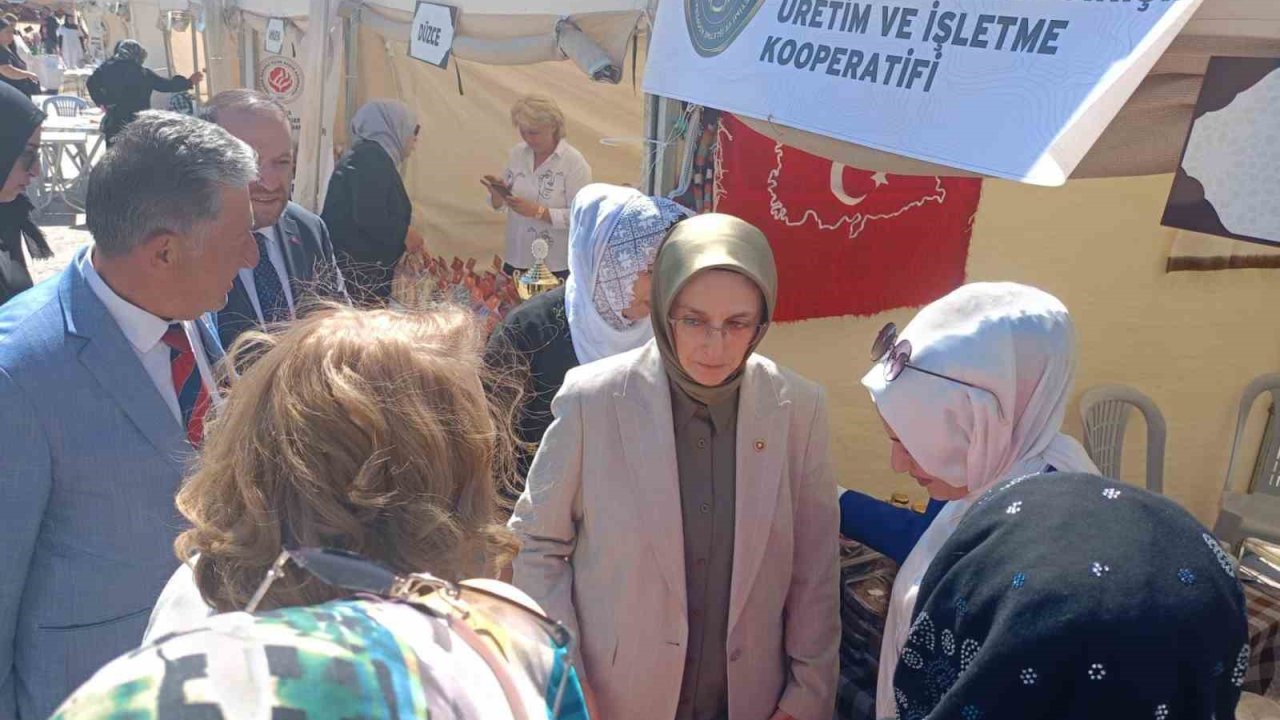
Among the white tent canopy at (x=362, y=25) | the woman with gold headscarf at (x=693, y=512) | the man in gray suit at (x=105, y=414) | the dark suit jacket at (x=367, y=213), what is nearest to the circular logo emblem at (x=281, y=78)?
the white tent canopy at (x=362, y=25)

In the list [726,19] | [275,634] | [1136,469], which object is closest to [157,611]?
[275,634]

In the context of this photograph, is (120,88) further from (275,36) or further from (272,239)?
(272,239)

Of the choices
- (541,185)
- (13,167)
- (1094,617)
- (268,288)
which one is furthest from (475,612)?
(541,185)

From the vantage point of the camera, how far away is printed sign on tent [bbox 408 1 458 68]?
513cm

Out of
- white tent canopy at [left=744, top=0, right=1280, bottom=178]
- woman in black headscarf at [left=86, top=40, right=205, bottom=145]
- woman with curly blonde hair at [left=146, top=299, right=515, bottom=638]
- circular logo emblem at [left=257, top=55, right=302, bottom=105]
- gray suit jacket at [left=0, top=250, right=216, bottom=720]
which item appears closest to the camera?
woman with curly blonde hair at [left=146, top=299, right=515, bottom=638]

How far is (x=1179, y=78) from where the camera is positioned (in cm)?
191

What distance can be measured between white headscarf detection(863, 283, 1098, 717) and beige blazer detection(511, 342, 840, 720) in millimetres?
292

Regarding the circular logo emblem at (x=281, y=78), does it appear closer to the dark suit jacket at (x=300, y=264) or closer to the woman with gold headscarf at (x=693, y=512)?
the dark suit jacket at (x=300, y=264)

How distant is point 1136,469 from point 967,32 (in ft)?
9.83

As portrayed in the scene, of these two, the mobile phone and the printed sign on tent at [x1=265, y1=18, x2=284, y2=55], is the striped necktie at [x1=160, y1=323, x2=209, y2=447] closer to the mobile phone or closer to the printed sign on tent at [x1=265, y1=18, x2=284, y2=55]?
the mobile phone

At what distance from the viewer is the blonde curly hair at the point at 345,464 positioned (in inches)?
38.4

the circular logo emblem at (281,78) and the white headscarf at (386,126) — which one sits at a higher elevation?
the circular logo emblem at (281,78)

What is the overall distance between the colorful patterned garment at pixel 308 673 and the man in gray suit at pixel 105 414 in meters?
1.08

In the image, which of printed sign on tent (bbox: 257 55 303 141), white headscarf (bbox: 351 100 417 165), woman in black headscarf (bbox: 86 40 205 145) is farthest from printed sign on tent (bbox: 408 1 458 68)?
woman in black headscarf (bbox: 86 40 205 145)
